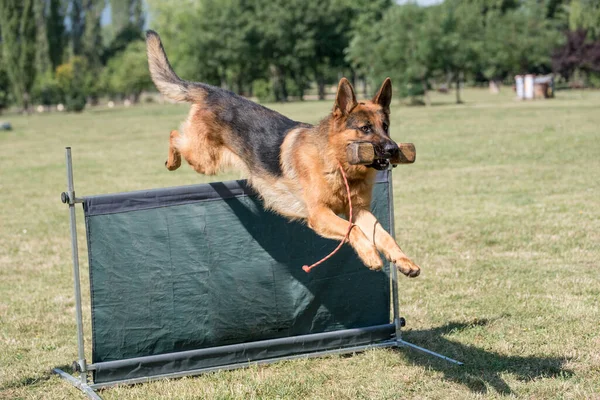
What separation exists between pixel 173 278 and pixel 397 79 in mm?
45654

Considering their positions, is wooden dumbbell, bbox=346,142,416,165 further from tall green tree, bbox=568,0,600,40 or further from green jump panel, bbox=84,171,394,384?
tall green tree, bbox=568,0,600,40

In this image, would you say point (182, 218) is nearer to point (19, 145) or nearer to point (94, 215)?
point (94, 215)

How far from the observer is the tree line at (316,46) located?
50281 millimetres

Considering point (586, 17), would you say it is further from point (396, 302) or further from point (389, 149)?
point (389, 149)

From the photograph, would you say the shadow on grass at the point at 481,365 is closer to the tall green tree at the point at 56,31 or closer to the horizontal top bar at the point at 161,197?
the horizontal top bar at the point at 161,197

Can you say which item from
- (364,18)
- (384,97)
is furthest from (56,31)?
(384,97)

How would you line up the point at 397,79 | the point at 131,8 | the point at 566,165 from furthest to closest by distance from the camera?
1. the point at 131,8
2. the point at 397,79
3. the point at 566,165

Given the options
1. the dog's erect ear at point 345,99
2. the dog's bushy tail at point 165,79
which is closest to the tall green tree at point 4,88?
the dog's bushy tail at point 165,79

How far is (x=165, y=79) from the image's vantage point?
683cm

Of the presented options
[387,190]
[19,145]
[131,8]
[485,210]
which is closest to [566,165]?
[485,210]

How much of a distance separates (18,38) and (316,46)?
30317mm

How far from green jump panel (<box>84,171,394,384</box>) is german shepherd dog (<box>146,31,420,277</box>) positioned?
1.09 feet

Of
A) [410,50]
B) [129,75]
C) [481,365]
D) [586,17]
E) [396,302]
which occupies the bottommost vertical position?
[481,365]

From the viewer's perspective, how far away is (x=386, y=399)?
4.86 meters
